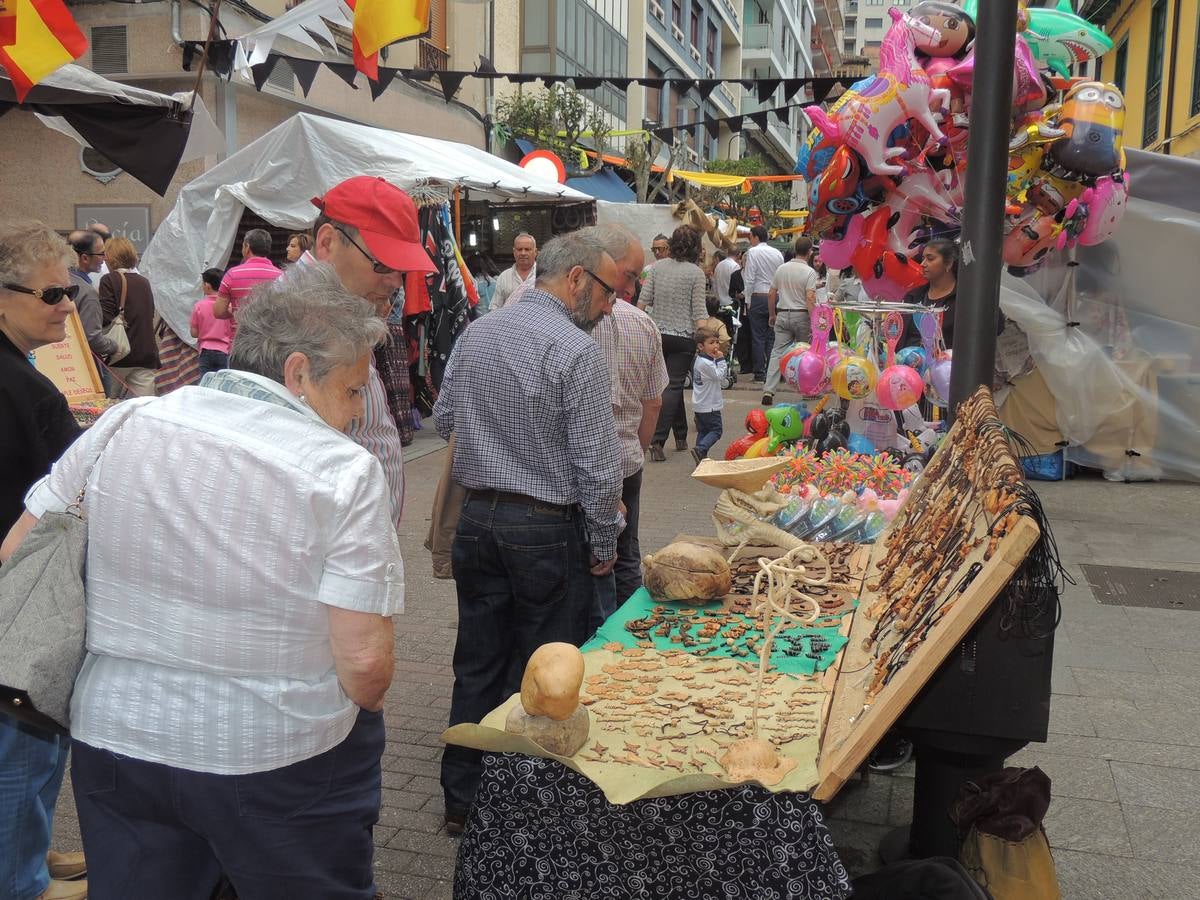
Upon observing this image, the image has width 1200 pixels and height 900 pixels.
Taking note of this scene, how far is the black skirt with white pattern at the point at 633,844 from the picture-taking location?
7.21 ft

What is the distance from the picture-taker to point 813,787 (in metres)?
2.15

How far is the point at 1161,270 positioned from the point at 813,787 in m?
7.67

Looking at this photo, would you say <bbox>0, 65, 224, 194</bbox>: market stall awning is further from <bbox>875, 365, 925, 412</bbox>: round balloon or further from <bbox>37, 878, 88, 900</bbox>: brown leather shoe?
<bbox>37, 878, 88, 900</bbox>: brown leather shoe

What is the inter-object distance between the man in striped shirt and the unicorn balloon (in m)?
4.01

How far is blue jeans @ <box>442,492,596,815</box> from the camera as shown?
3.36 metres

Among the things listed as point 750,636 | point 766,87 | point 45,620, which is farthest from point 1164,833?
point 766,87

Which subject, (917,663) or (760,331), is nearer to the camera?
(917,663)

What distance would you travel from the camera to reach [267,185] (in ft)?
32.8

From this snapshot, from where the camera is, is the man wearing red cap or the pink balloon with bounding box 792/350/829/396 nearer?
the man wearing red cap

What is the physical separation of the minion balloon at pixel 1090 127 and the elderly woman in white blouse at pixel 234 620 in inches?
229

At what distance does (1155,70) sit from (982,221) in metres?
17.5

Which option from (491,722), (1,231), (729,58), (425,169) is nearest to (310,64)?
(425,169)

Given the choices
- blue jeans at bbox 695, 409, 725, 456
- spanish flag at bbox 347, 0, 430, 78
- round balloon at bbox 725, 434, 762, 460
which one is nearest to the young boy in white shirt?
blue jeans at bbox 695, 409, 725, 456

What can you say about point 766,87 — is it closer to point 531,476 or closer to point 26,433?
point 531,476
